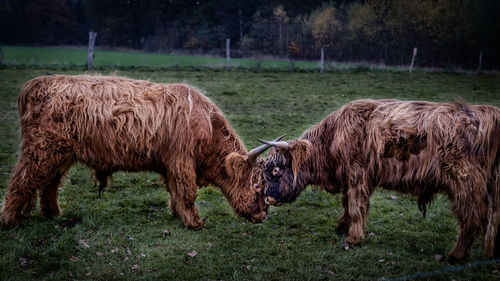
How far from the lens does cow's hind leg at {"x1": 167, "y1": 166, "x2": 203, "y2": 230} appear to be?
533 centimetres

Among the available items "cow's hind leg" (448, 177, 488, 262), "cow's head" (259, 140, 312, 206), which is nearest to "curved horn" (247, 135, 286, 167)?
"cow's head" (259, 140, 312, 206)

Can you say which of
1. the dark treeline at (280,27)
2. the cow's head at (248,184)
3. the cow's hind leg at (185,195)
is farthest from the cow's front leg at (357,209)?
the dark treeline at (280,27)

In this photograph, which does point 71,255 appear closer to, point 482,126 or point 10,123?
point 482,126

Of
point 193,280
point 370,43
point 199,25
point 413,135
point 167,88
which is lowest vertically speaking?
point 193,280

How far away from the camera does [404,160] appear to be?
454 centimetres

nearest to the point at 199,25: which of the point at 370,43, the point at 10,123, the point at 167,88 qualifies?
the point at 370,43

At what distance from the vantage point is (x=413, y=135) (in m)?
4.46

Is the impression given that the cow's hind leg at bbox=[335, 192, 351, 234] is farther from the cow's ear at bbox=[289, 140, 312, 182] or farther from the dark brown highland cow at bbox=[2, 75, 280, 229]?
the dark brown highland cow at bbox=[2, 75, 280, 229]

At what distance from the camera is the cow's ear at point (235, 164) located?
5363mm

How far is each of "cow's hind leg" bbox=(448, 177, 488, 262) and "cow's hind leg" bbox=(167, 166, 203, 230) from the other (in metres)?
3.22

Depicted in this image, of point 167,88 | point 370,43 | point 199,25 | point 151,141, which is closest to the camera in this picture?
point 151,141

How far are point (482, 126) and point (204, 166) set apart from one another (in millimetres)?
3504

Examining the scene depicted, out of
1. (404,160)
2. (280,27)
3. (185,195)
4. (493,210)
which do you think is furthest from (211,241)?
(280,27)

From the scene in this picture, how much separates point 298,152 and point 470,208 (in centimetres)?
203
